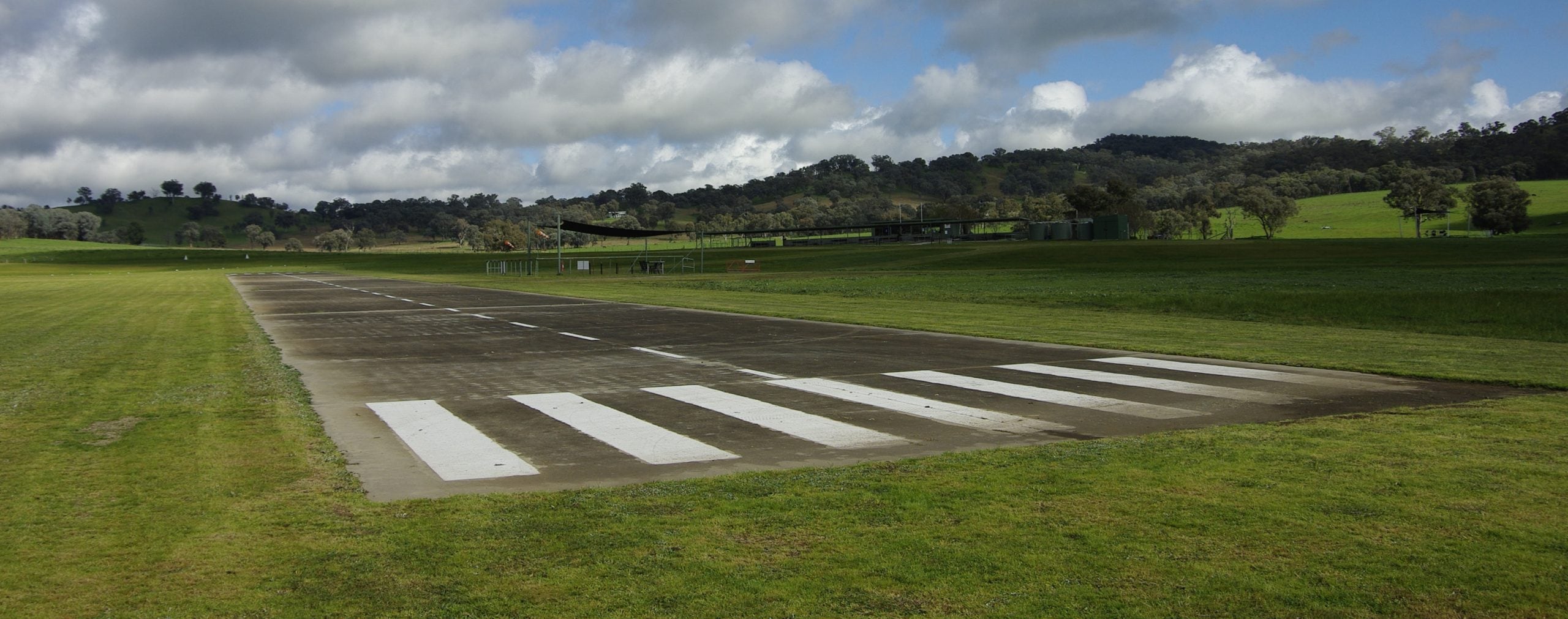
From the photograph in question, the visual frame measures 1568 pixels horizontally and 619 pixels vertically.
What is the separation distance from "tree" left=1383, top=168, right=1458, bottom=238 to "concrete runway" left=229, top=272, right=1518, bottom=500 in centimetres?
12190

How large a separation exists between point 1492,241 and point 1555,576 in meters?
72.2

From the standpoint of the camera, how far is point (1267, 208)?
12550cm

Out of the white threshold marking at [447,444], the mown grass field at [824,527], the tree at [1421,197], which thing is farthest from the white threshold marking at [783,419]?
the tree at [1421,197]

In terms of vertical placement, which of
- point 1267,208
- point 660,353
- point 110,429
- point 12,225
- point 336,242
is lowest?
point 660,353

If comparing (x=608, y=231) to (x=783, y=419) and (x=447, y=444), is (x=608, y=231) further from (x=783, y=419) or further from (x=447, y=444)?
(x=447, y=444)

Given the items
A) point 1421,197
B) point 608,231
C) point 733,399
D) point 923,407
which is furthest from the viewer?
point 1421,197

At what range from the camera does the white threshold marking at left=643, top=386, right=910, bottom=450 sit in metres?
8.91

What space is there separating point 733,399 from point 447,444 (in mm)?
3414

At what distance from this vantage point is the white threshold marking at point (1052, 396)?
1023 cm

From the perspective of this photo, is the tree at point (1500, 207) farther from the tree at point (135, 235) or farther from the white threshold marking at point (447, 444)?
the tree at point (135, 235)

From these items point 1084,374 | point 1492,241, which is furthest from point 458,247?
point 1084,374

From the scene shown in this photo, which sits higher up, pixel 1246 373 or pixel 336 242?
pixel 336 242

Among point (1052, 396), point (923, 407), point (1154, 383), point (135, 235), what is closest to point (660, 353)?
point (923, 407)

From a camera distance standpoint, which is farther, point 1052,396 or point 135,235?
point 135,235
